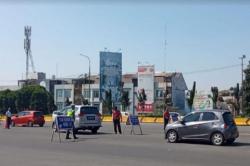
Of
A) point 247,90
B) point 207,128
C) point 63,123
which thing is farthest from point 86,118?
point 247,90

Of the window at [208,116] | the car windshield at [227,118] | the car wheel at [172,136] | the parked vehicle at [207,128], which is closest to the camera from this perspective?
the parked vehicle at [207,128]

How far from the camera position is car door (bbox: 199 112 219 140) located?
73.5 feet

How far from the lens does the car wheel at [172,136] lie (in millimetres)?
23484

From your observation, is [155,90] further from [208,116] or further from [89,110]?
[208,116]

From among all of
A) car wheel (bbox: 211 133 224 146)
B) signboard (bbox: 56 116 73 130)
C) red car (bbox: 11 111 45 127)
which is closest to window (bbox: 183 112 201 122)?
car wheel (bbox: 211 133 224 146)

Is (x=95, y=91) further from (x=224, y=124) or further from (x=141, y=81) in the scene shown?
(x=224, y=124)

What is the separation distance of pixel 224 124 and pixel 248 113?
45.8 metres

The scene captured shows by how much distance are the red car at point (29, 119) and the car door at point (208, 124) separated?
25.1 metres

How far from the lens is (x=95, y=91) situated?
130375 mm

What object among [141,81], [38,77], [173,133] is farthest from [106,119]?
[38,77]

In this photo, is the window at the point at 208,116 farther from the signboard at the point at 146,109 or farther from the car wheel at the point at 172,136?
the signboard at the point at 146,109

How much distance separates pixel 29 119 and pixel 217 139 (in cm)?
2651

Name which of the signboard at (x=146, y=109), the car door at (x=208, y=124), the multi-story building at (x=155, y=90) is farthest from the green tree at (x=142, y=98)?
the car door at (x=208, y=124)

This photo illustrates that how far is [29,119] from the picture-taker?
45656mm
